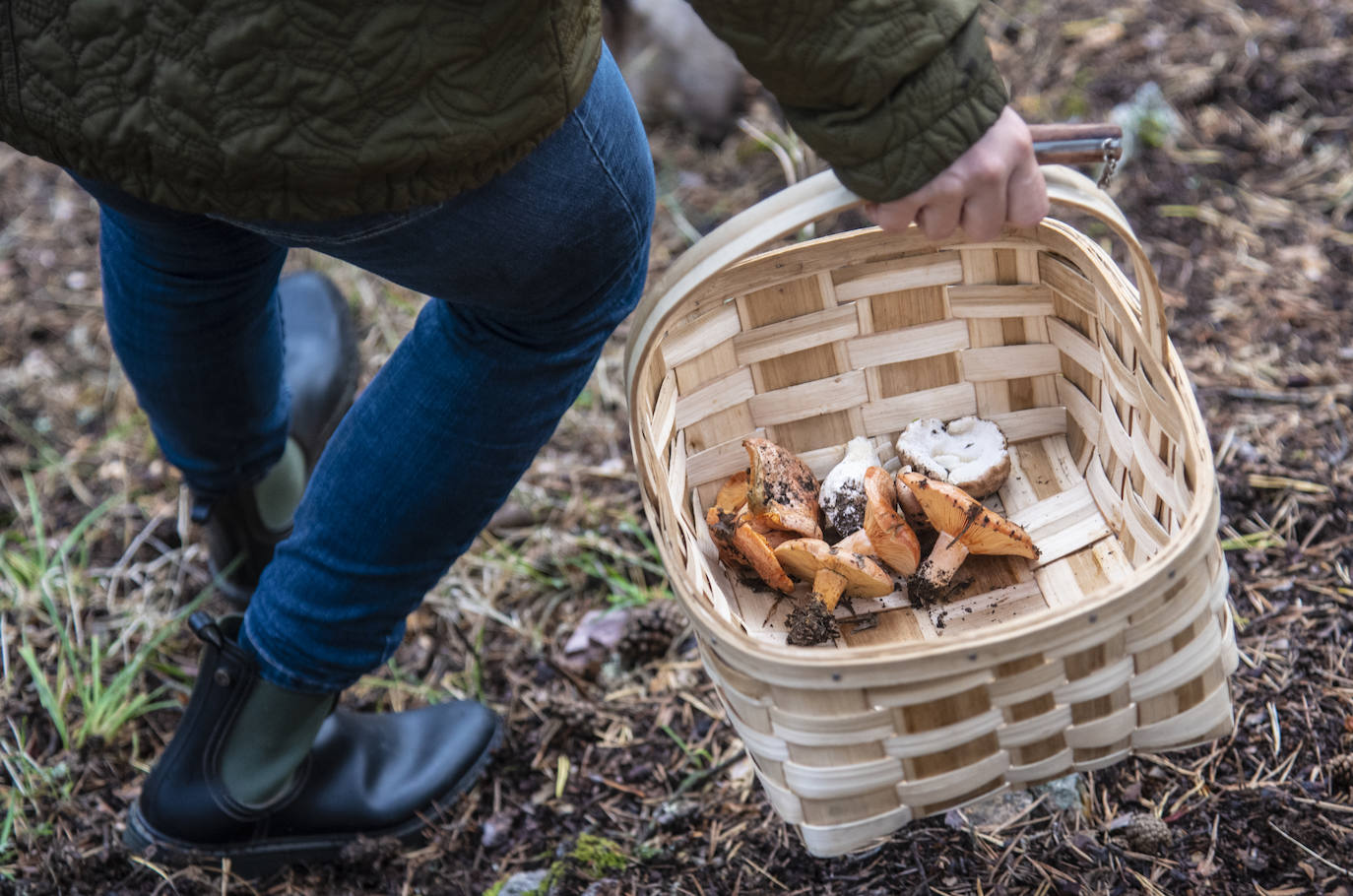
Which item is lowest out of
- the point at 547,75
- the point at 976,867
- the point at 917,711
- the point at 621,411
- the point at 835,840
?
the point at 621,411

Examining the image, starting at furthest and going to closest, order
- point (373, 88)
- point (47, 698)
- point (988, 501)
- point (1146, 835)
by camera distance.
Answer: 1. point (47, 698)
2. point (988, 501)
3. point (1146, 835)
4. point (373, 88)

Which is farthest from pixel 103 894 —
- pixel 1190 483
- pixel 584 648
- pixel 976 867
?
pixel 1190 483

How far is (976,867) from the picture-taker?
112 centimetres

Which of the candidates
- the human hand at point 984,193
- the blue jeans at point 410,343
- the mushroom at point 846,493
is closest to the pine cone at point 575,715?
the blue jeans at point 410,343

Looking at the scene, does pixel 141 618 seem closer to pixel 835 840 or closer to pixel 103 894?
pixel 103 894

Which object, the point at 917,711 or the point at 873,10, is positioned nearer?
Result: the point at 873,10

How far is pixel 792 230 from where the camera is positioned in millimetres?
871

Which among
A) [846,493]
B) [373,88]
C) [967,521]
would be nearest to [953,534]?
[967,521]

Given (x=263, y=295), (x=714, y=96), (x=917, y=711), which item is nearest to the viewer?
(x=917, y=711)

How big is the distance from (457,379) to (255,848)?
692mm

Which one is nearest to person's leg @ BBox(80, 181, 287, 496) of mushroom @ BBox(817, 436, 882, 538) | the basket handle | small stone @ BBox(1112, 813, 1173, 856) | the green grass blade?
the green grass blade

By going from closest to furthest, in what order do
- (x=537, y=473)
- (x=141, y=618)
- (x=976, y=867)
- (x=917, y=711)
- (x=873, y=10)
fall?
(x=873, y=10) < (x=917, y=711) < (x=976, y=867) < (x=141, y=618) < (x=537, y=473)

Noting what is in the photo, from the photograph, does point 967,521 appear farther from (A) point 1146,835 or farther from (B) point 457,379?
(B) point 457,379

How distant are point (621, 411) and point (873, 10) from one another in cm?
127
